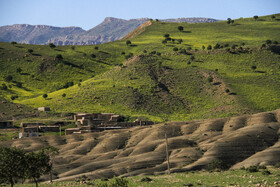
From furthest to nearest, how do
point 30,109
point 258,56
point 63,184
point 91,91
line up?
point 258,56, point 91,91, point 30,109, point 63,184

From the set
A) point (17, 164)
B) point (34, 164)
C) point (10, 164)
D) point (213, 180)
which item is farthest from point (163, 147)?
point (10, 164)

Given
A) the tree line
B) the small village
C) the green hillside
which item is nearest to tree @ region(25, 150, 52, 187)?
the tree line

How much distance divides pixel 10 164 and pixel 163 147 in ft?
104

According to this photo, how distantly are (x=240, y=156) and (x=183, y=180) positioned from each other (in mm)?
19593

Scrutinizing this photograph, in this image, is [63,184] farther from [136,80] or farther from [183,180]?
[136,80]

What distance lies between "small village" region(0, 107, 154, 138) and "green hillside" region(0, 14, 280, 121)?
10.3 meters

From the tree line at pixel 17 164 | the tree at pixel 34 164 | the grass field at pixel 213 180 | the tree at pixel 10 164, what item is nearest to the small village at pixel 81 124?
the tree at pixel 34 164

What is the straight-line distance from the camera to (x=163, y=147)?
7756 cm

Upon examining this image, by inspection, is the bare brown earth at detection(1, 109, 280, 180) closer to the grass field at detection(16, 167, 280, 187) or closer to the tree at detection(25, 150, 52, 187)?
the grass field at detection(16, 167, 280, 187)

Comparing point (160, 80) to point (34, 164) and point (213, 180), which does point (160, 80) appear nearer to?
point (34, 164)

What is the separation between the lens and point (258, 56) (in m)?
172

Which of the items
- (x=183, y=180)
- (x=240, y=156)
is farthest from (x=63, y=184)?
(x=240, y=156)

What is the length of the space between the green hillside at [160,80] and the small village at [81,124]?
10.3 m

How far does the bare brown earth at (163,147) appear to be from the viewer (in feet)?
225
